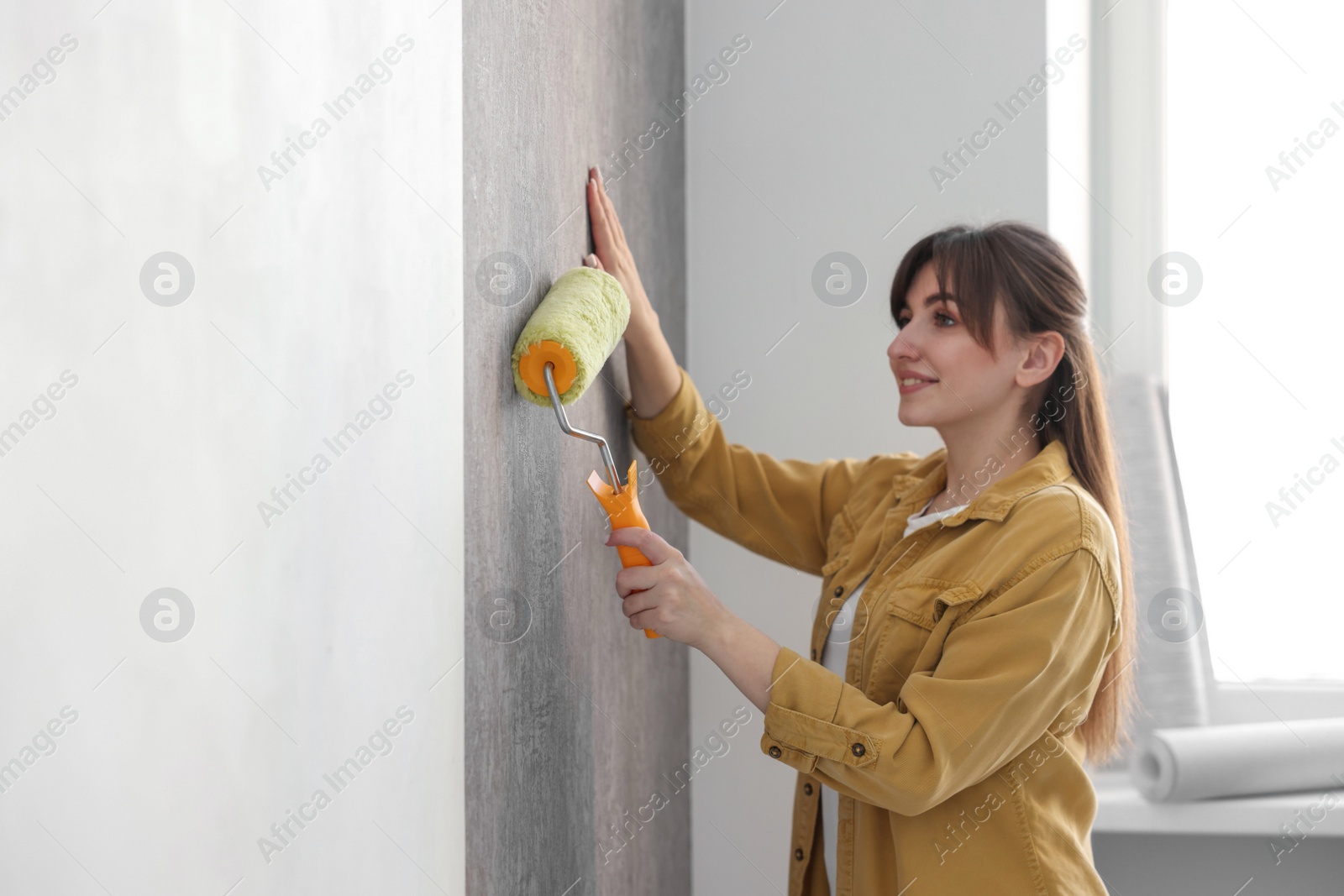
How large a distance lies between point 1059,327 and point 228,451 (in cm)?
80

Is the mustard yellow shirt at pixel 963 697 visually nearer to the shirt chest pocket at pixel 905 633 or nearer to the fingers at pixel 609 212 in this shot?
the shirt chest pocket at pixel 905 633

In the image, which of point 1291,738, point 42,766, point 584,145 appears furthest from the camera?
point 1291,738

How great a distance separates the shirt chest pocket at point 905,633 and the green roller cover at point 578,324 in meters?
0.35

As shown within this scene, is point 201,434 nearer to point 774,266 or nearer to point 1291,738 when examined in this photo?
point 774,266

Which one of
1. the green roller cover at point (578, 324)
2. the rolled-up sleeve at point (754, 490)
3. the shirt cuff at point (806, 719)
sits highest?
the green roller cover at point (578, 324)

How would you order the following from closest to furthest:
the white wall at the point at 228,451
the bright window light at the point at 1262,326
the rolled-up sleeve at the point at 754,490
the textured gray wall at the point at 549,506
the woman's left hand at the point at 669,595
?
the white wall at the point at 228,451 → the textured gray wall at the point at 549,506 → the woman's left hand at the point at 669,595 → the rolled-up sleeve at the point at 754,490 → the bright window light at the point at 1262,326

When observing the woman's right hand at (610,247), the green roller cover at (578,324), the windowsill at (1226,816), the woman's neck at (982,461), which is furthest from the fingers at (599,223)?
the windowsill at (1226,816)

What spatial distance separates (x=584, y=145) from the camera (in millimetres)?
980

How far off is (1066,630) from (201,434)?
2.15ft

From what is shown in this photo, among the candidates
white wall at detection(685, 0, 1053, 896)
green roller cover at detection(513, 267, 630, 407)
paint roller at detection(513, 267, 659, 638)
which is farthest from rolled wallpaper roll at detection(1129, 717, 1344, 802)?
green roller cover at detection(513, 267, 630, 407)

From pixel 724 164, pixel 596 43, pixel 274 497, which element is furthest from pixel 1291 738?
pixel 274 497

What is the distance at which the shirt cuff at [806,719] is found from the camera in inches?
32.6

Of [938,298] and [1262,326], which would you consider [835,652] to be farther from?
[1262,326]

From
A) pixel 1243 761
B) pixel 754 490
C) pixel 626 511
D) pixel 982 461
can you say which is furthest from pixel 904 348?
pixel 1243 761
